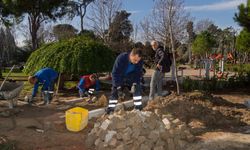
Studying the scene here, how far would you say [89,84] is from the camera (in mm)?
10117

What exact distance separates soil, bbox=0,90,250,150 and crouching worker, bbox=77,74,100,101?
420 mm

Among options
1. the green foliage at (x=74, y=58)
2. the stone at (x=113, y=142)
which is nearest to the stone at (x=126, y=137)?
the stone at (x=113, y=142)

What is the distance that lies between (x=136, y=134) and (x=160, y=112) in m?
2.12

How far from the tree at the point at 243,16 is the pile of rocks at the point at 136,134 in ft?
33.5

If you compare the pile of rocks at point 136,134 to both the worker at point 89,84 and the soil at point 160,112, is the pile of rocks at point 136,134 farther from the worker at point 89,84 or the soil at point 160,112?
the worker at point 89,84

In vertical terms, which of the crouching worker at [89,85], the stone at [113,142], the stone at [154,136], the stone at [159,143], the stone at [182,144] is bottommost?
the stone at [182,144]

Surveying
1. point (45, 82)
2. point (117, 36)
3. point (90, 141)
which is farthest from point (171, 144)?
point (117, 36)

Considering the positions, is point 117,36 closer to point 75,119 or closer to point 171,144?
point 75,119

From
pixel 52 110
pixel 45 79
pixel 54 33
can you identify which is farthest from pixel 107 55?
pixel 54 33

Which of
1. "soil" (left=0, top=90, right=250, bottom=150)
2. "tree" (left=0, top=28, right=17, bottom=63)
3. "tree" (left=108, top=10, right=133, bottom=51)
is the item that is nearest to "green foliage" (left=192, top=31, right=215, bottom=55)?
"tree" (left=108, top=10, right=133, bottom=51)

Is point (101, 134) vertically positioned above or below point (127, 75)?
below

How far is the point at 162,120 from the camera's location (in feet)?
21.1

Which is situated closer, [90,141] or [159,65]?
[90,141]

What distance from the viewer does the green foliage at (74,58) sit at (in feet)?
40.3
